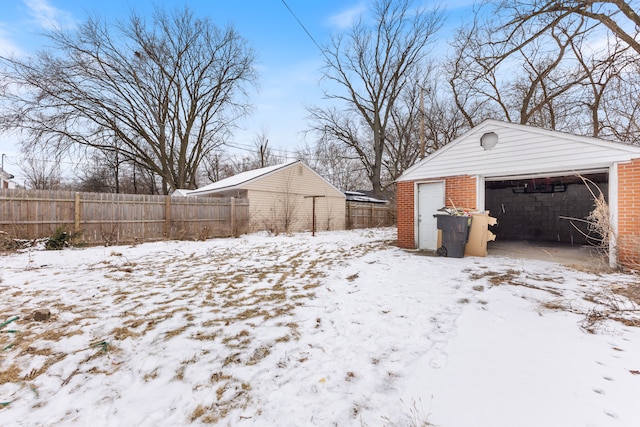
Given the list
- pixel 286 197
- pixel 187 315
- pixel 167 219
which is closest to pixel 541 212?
pixel 286 197

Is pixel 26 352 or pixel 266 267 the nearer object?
pixel 26 352

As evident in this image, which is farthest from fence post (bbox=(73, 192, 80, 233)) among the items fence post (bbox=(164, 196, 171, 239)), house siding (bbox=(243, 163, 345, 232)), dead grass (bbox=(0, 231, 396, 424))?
house siding (bbox=(243, 163, 345, 232))

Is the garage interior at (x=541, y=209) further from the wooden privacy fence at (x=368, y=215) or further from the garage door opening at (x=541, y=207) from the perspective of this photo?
the wooden privacy fence at (x=368, y=215)

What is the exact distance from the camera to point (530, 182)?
9.95m

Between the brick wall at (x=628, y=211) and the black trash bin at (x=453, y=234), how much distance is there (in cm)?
267

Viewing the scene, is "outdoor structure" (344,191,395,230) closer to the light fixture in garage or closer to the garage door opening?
the garage door opening

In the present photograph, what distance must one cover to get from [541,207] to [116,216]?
1637 cm

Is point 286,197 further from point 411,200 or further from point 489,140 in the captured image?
point 489,140

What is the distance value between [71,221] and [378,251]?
9752mm

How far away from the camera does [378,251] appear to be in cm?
787

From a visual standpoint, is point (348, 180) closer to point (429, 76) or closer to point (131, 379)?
point (429, 76)

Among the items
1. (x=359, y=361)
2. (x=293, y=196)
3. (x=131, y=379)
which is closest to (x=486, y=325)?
(x=359, y=361)

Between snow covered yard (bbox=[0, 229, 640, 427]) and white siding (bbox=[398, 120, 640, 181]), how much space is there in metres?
2.53

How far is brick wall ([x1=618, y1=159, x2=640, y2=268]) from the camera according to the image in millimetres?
5074
